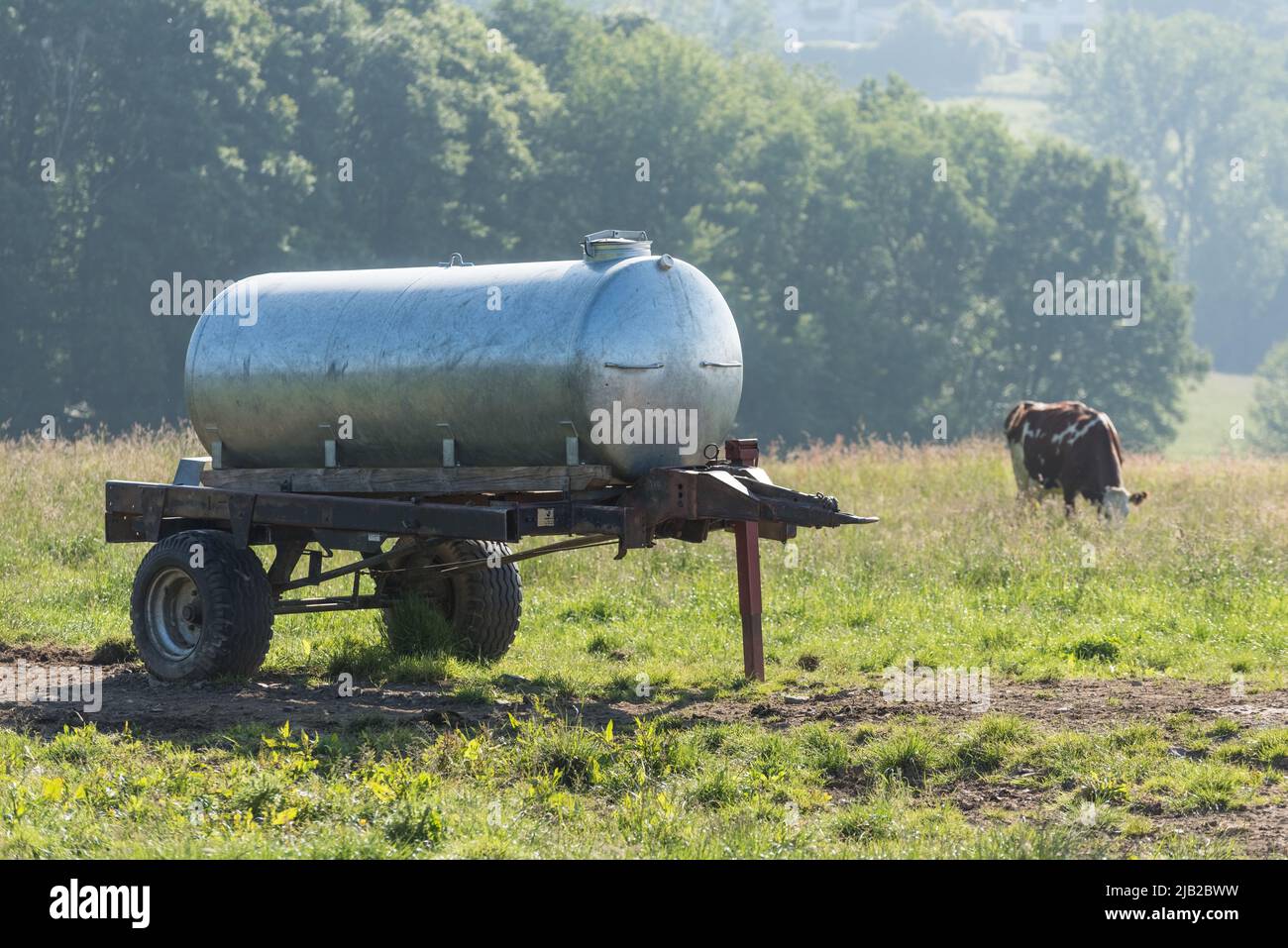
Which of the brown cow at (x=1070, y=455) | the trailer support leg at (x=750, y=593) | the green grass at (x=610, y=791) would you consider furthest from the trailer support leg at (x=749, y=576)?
the brown cow at (x=1070, y=455)

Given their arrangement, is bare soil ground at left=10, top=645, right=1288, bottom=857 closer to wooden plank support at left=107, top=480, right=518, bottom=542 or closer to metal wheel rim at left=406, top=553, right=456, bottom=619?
wooden plank support at left=107, top=480, right=518, bottom=542

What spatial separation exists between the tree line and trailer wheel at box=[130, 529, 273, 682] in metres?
26.3

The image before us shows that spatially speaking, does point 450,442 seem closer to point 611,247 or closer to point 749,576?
point 611,247

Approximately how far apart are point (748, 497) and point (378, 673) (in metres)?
3.09

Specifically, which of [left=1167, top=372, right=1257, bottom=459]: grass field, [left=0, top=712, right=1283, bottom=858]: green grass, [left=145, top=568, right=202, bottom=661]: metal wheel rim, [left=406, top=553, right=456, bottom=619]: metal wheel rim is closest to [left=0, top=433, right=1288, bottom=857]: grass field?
[left=0, top=712, right=1283, bottom=858]: green grass

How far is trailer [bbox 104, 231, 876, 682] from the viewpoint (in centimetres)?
987

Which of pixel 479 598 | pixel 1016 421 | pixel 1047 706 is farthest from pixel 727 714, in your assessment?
pixel 1016 421

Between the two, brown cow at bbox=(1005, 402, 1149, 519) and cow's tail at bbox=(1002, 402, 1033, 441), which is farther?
cow's tail at bbox=(1002, 402, 1033, 441)

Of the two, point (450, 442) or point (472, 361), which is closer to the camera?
point (472, 361)

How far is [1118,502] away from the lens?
57.6 ft

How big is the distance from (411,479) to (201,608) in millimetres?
1831

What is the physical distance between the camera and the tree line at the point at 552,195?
39.7 meters

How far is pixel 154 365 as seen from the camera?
39.7m
